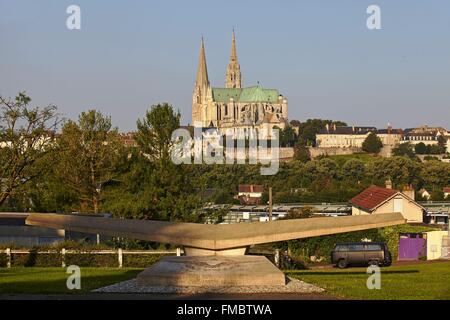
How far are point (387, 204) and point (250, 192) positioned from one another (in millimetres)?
57910

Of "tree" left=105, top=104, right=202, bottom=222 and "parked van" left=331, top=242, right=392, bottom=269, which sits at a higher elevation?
"tree" left=105, top=104, right=202, bottom=222

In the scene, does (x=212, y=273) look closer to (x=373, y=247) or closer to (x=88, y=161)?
(x=373, y=247)

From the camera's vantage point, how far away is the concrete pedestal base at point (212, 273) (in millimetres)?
18250

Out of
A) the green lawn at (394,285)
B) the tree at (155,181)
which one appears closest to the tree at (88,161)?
the tree at (155,181)

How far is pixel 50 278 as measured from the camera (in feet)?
68.2

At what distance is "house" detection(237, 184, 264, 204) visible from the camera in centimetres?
10473

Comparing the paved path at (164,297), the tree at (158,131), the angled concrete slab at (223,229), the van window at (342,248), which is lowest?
the van window at (342,248)

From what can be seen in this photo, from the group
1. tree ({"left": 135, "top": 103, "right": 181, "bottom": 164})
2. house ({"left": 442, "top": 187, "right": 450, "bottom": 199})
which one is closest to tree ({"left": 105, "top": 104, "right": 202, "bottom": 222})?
tree ({"left": 135, "top": 103, "right": 181, "bottom": 164})

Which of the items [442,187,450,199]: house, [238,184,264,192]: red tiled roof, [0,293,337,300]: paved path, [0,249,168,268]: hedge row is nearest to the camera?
[0,293,337,300]: paved path

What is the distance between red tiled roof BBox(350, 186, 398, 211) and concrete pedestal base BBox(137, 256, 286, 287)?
34960 millimetres

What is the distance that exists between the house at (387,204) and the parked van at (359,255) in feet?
63.8

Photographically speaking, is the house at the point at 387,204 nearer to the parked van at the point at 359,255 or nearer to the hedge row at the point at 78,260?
the parked van at the point at 359,255

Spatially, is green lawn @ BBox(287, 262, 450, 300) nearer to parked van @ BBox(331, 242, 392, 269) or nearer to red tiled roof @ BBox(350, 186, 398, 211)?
parked van @ BBox(331, 242, 392, 269)
